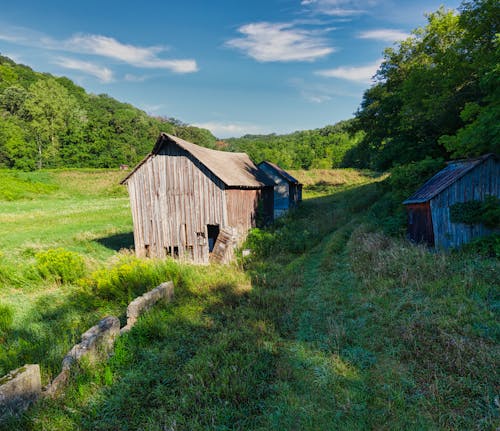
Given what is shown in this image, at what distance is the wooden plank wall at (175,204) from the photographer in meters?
14.1

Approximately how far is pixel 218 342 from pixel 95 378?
2348mm

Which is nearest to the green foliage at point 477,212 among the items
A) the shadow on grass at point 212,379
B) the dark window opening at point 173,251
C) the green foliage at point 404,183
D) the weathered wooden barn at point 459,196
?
the weathered wooden barn at point 459,196

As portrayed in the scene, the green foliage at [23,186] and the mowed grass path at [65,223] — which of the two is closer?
the mowed grass path at [65,223]

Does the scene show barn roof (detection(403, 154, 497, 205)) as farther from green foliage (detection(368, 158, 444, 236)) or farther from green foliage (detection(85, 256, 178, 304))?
green foliage (detection(85, 256, 178, 304))

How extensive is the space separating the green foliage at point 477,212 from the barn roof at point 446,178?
2.65ft

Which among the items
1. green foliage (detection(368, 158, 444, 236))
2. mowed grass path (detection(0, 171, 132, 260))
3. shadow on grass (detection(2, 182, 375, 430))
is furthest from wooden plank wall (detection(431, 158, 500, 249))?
mowed grass path (detection(0, 171, 132, 260))

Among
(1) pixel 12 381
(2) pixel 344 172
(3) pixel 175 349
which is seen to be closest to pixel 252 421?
(3) pixel 175 349

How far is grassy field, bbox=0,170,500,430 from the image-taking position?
4008mm

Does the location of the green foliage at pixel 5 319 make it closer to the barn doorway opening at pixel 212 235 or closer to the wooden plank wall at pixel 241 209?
the wooden plank wall at pixel 241 209

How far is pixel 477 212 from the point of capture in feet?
31.8

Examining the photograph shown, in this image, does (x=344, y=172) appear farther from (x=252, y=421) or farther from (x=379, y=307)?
(x=252, y=421)

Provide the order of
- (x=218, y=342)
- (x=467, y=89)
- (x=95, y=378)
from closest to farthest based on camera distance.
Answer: (x=95, y=378)
(x=218, y=342)
(x=467, y=89)

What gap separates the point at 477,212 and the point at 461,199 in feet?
2.15

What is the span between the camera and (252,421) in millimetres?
3988
